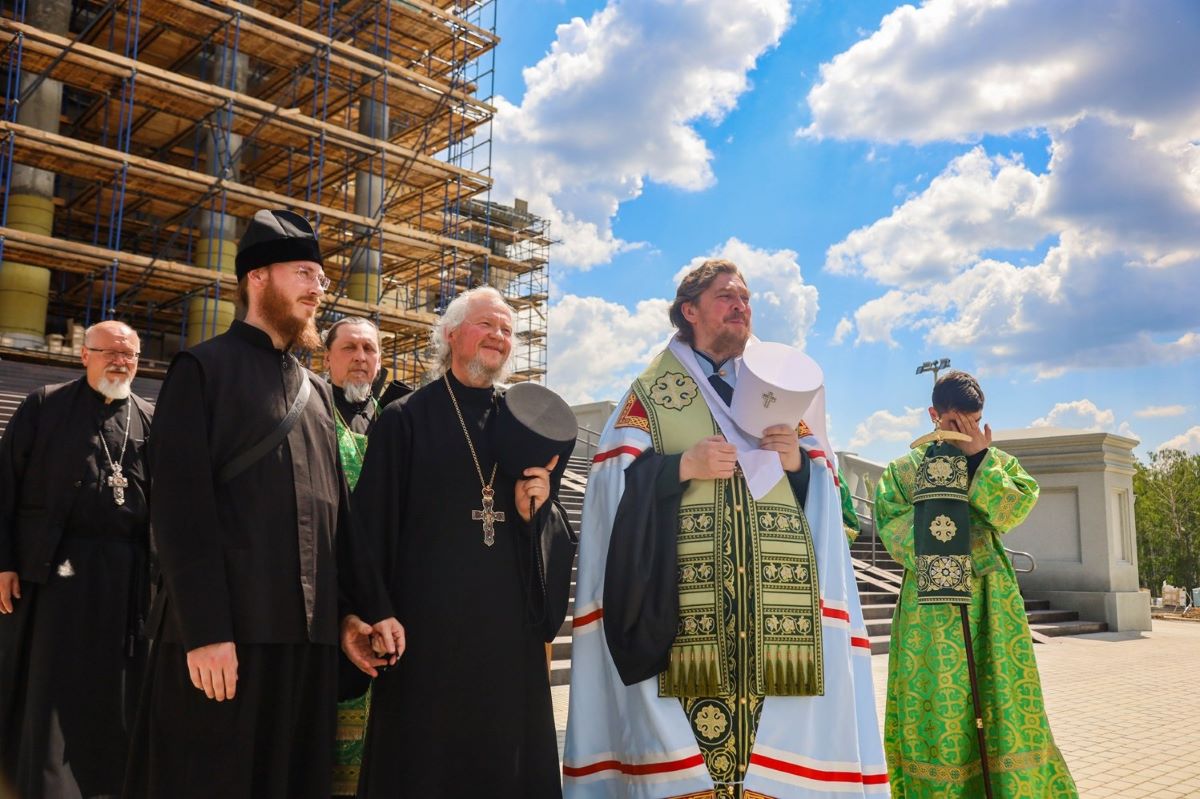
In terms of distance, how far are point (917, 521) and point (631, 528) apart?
1.80 m

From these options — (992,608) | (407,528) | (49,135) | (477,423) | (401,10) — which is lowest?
(992,608)

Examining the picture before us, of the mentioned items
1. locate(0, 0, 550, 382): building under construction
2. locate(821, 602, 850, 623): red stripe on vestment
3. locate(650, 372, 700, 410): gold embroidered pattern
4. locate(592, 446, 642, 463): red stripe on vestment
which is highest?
locate(0, 0, 550, 382): building under construction

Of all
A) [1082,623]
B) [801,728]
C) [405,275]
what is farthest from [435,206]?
[801,728]

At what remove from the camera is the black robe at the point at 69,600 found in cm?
395

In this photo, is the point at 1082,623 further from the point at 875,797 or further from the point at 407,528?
the point at 407,528

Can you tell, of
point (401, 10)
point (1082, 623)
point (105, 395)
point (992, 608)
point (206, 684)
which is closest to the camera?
point (206, 684)

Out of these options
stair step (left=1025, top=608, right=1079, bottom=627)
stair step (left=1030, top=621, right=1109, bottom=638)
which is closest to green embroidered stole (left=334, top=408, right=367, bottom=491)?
stair step (left=1030, top=621, right=1109, bottom=638)

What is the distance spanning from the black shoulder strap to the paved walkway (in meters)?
3.92

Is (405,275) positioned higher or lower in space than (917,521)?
higher

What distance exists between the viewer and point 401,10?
28.7 m

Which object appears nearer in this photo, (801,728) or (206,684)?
(206,684)

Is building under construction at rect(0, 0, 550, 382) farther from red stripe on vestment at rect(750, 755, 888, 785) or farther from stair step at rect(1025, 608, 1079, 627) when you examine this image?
red stripe on vestment at rect(750, 755, 888, 785)

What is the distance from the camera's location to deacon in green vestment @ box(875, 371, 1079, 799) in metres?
3.99

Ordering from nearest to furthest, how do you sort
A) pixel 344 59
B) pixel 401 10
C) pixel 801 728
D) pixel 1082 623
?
pixel 801 728 < pixel 1082 623 < pixel 344 59 < pixel 401 10
